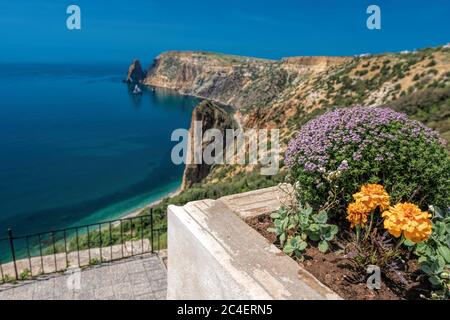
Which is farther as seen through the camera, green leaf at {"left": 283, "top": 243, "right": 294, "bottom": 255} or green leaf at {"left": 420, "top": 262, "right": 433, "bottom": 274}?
green leaf at {"left": 283, "top": 243, "right": 294, "bottom": 255}

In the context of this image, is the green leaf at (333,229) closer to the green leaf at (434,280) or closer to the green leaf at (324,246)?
the green leaf at (324,246)

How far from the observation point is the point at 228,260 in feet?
9.75

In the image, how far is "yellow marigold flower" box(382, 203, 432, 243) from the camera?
239cm

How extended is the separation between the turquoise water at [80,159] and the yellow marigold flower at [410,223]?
91.6 feet

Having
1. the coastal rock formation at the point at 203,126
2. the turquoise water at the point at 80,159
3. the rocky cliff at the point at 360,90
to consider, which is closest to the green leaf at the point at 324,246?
the rocky cliff at the point at 360,90

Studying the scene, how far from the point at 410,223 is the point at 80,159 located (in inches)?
1937

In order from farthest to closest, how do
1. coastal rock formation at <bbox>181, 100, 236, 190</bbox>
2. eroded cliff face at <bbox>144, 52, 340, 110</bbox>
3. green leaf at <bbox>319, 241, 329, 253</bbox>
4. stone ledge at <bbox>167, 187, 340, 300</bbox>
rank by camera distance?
eroded cliff face at <bbox>144, 52, 340, 110</bbox>, coastal rock formation at <bbox>181, 100, 236, 190</bbox>, green leaf at <bbox>319, 241, 329, 253</bbox>, stone ledge at <bbox>167, 187, 340, 300</bbox>

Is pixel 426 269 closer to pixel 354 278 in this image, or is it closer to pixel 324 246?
pixel 354 278

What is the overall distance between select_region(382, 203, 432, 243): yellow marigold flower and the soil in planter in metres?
0.63

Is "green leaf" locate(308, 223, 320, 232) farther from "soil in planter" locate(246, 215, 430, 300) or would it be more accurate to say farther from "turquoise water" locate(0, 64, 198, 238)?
"turquoise water" locate(0, 64, 198, 238)

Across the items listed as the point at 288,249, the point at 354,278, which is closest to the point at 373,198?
the point at 354,278

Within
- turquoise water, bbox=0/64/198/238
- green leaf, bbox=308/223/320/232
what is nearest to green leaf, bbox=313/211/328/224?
green leaf, bbox=308/223/320/232

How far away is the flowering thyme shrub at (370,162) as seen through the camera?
3.42 metres
